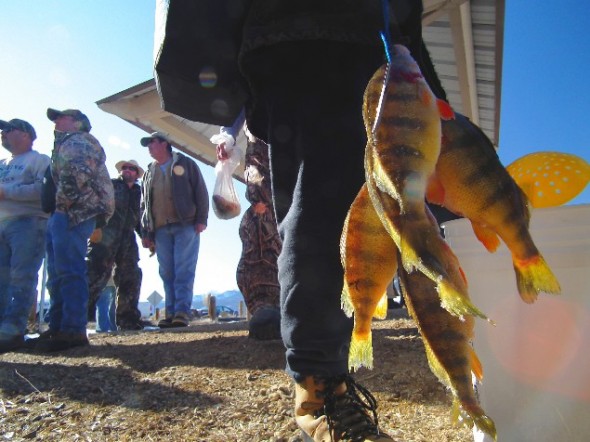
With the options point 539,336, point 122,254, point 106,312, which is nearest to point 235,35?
point 539,336

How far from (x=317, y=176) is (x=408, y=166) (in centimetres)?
65

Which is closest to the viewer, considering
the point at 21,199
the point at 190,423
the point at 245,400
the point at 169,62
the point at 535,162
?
the point at 535,162

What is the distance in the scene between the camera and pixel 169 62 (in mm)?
1345

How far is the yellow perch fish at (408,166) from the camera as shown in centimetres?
43

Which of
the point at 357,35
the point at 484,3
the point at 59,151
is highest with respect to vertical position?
the point at 484,3

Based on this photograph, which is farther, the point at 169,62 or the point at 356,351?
the point at 169,62

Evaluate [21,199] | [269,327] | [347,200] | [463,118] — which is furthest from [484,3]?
[21,199]

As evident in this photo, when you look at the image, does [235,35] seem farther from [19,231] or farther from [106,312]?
[106,312]

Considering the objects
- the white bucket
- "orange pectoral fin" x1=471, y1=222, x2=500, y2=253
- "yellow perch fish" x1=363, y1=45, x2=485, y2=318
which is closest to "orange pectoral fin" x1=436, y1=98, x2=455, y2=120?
"yellow perch fish" x1=363, y1=45, x2=485, y2=318

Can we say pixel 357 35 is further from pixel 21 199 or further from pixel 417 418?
pixel 21 199

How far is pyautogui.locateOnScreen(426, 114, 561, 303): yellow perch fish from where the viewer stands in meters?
0.52

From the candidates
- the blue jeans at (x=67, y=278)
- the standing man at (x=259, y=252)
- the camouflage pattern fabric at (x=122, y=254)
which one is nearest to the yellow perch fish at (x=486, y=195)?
the standing man at (x=259, y=252)

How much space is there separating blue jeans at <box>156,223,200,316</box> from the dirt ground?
5.72ft

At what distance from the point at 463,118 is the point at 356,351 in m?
0.35
